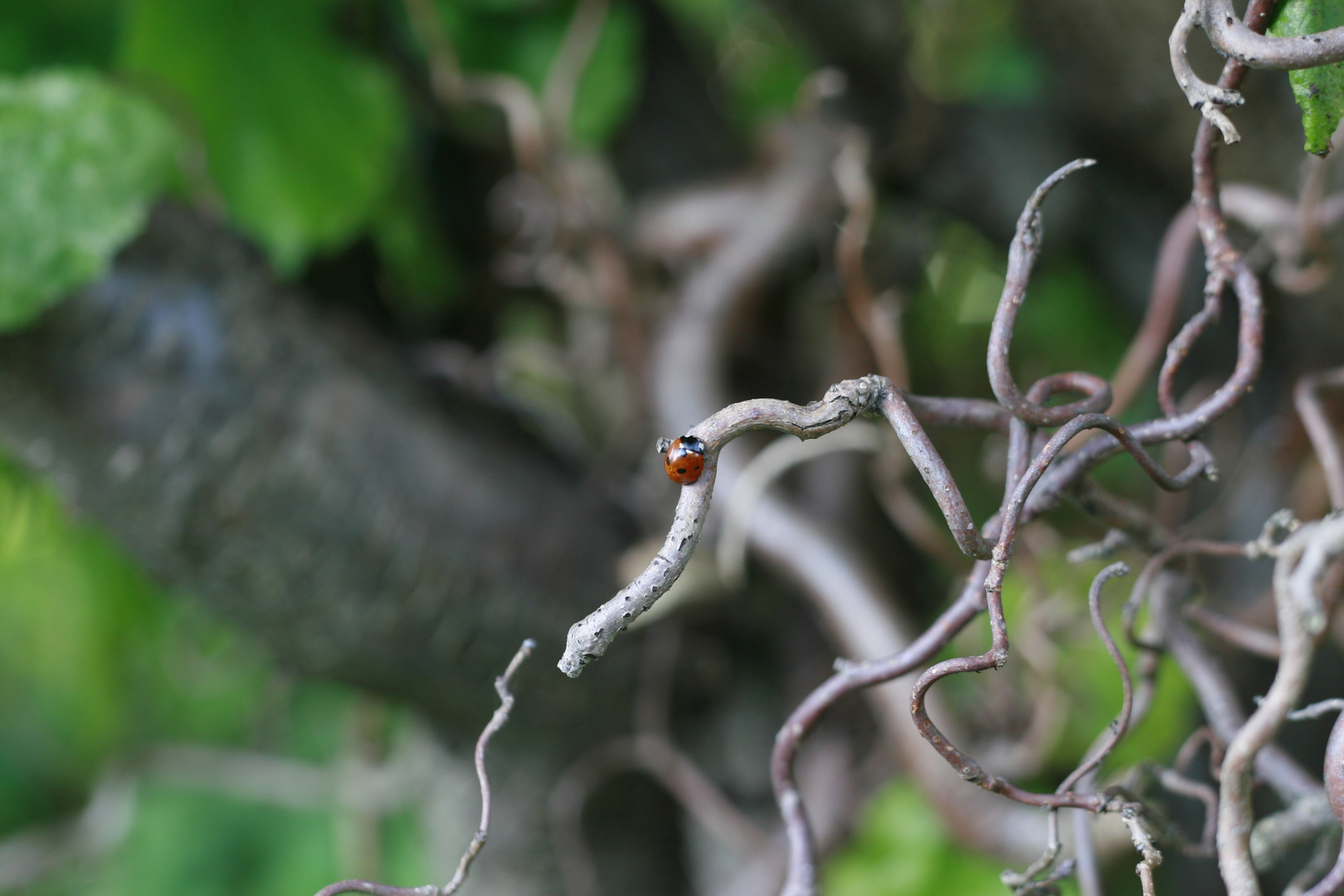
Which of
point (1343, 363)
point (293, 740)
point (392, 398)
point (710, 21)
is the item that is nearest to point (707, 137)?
point (710, 21)

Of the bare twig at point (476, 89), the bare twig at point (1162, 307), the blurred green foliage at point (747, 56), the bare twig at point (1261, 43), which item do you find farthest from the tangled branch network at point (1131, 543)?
the blurred green foliage at point (747, 56)

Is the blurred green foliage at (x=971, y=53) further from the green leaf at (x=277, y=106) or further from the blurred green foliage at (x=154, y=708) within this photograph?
the blurred green foliage at (x=154, y=708)

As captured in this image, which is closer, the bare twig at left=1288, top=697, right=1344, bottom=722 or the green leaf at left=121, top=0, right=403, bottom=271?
the bare twig at left=1288, top=697, right=1344, bottom=722

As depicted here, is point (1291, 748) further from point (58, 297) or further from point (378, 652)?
point (58, 297)

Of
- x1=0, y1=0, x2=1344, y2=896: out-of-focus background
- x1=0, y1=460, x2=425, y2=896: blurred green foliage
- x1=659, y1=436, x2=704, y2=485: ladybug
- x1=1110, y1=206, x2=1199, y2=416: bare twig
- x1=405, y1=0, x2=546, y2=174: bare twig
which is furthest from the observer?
x1=0, y1=460, x2=425, y2=896: blurred green foliage

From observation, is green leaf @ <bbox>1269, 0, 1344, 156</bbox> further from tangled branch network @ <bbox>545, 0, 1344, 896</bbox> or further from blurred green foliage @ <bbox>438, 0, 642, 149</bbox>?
blurred green foliage @ <bbox>438, 0, 642, 149</bbox>

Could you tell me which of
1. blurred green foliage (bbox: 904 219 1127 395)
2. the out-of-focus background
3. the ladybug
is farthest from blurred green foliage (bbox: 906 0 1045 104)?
the ladybug

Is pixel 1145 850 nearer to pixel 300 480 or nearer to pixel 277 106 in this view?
pixel 300 480
